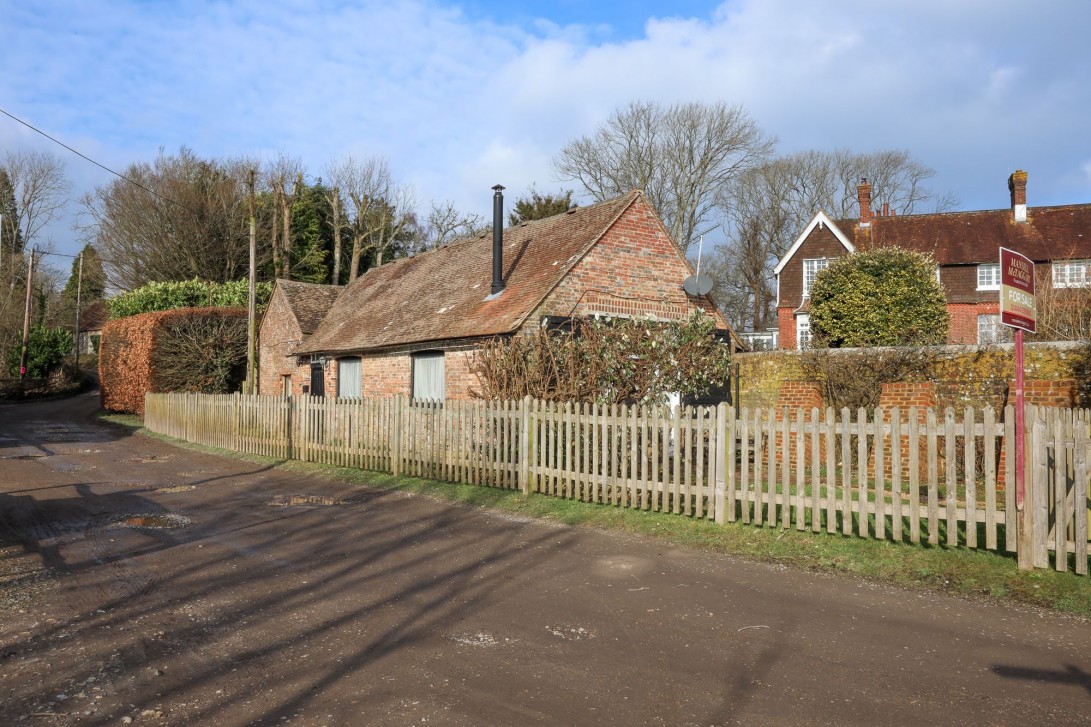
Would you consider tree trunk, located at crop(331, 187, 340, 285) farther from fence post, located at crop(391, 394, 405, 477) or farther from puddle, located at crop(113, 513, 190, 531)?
puddle, located at crop(113, 513, 190, 531)

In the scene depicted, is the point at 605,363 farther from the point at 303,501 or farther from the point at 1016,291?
the point at 1016,291

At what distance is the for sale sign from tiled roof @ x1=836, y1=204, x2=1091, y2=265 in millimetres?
27839

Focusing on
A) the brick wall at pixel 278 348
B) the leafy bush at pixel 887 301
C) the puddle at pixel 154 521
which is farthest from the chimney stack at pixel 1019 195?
the puddle at pixel 154 521

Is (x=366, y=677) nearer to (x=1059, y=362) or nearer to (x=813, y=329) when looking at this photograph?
(x=1059, y=362)

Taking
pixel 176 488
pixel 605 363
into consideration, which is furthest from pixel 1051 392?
pixel 176 488

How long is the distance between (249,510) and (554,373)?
15.7 ft

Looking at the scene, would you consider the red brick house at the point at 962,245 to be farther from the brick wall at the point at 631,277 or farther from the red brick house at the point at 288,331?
the red brick house at the point at 288,331

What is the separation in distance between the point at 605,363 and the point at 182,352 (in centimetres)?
2217

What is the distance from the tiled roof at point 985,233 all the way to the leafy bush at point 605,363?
76.8ft

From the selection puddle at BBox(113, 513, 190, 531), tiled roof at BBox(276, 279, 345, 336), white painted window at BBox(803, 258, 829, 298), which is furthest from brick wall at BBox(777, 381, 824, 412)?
white painted window at BBox(803, 258, 829, 298)

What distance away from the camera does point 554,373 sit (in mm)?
12391

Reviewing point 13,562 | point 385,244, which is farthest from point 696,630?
point 385,244

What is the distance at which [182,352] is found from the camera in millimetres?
29391

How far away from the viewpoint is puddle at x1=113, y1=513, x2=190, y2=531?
9438 millimetres
